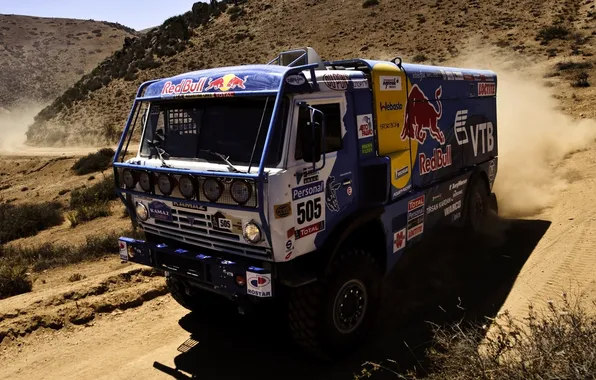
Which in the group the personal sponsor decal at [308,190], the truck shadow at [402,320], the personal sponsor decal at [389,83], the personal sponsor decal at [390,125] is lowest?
the truck shadow at [402,320]

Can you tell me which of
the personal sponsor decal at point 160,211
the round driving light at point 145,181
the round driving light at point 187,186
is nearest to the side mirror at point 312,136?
the round driving light at point 187,186

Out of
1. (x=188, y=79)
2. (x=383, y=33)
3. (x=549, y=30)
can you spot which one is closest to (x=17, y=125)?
(x=383, y=33)

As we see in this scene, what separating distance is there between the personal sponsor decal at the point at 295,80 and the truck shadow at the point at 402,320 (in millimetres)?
2677

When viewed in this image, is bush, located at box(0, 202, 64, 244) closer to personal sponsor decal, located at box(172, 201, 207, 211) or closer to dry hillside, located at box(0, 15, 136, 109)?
personal sponsor decal, located at box(172, 201, 207, 211)

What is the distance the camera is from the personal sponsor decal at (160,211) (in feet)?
17.0

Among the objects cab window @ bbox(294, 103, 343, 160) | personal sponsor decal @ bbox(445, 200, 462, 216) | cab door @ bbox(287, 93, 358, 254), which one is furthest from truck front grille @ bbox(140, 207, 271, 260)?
personal sponsor decal @ bbox(445, 200, 462, 216)

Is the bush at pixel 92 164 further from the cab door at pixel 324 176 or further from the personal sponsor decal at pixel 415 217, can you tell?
the cab door at pixel 324 176

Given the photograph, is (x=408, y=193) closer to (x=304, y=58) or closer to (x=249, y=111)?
(x=304, y=58)

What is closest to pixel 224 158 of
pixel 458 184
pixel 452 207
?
pixel 452 207

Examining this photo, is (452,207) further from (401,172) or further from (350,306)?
(350,306)

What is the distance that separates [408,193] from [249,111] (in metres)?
2.61

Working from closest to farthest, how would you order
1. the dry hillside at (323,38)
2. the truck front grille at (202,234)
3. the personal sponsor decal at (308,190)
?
the personal sponsor decal at (308,190) → the truck front grille at (202,234) → the dry hillside at (323,38)

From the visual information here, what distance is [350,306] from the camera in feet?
17.2

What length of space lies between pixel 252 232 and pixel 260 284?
0.48 meters
